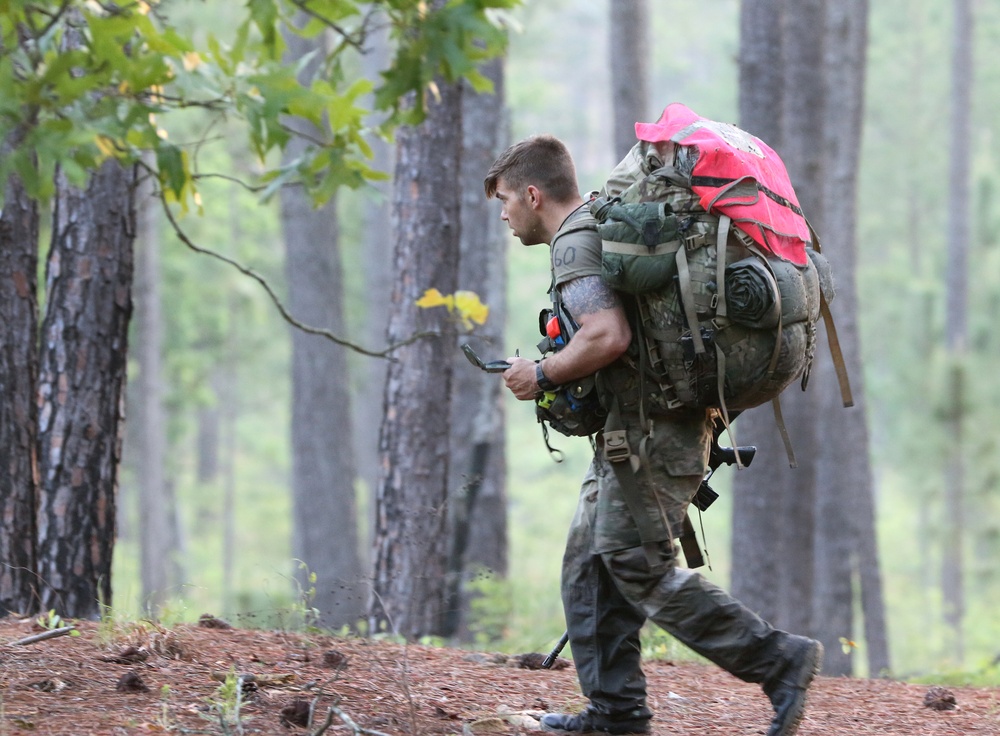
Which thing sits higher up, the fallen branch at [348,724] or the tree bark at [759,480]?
the tree bark at [759,480]

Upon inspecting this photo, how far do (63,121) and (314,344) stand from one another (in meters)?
12.4

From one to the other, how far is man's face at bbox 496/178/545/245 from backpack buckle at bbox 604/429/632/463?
0.82 meters

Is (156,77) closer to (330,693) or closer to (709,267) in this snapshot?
(709,267)

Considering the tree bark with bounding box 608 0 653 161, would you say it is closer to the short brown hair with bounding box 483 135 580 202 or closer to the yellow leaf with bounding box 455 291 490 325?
the yellow leaf with bounding box 455 291 490 325

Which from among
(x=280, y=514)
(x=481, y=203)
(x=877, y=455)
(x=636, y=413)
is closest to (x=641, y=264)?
(x=636, y=413)

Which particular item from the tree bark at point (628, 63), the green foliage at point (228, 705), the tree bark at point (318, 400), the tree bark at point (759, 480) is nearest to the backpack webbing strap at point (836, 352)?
the green foliage at point (228, 705)

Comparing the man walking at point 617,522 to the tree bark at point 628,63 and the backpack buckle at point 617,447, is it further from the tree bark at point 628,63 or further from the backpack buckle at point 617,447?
the tree bark at point 628,63

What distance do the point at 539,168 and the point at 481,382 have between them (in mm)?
7316

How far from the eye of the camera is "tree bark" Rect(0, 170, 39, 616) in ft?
18.0

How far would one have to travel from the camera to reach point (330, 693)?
4.19 m

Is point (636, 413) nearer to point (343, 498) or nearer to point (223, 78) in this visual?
point (223, 78)

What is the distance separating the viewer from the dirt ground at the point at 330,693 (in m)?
3.76

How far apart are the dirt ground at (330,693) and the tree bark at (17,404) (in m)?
0.42

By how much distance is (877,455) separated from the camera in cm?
3759
